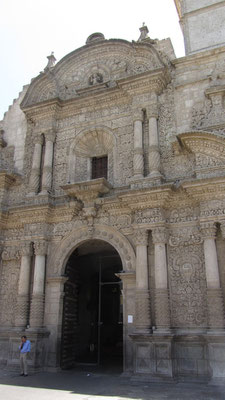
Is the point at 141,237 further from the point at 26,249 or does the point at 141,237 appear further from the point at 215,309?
the point at 26,249

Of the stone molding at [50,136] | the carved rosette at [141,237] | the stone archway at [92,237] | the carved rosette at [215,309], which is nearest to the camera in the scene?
the carved rosette at [215,309]

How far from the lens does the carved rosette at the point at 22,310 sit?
11.1 meters

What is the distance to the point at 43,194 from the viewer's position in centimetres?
1220

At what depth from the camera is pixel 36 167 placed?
1306cm

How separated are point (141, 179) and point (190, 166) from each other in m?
1.55

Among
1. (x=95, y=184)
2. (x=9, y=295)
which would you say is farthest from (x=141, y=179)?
(x=9, y=295)

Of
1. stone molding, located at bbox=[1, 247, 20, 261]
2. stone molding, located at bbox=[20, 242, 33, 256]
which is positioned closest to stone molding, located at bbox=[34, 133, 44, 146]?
stone molding, located at bbox=[20, 242, 33, 256]

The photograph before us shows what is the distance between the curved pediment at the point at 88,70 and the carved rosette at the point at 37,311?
7362 mm

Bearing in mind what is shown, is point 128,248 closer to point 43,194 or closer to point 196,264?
point 196,264

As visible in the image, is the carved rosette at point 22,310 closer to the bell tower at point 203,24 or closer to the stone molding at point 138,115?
the stone molding at point 138,115

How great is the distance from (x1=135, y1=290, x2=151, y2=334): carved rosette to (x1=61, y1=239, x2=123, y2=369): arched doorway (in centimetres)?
180

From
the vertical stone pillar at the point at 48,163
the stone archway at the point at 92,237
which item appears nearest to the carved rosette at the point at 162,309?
the stone archway at the point at 92,237

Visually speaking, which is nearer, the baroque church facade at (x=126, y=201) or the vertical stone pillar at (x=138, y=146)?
the baroque church facade at (x=126, y=201)

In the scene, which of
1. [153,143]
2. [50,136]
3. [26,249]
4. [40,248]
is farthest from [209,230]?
[50,136]
